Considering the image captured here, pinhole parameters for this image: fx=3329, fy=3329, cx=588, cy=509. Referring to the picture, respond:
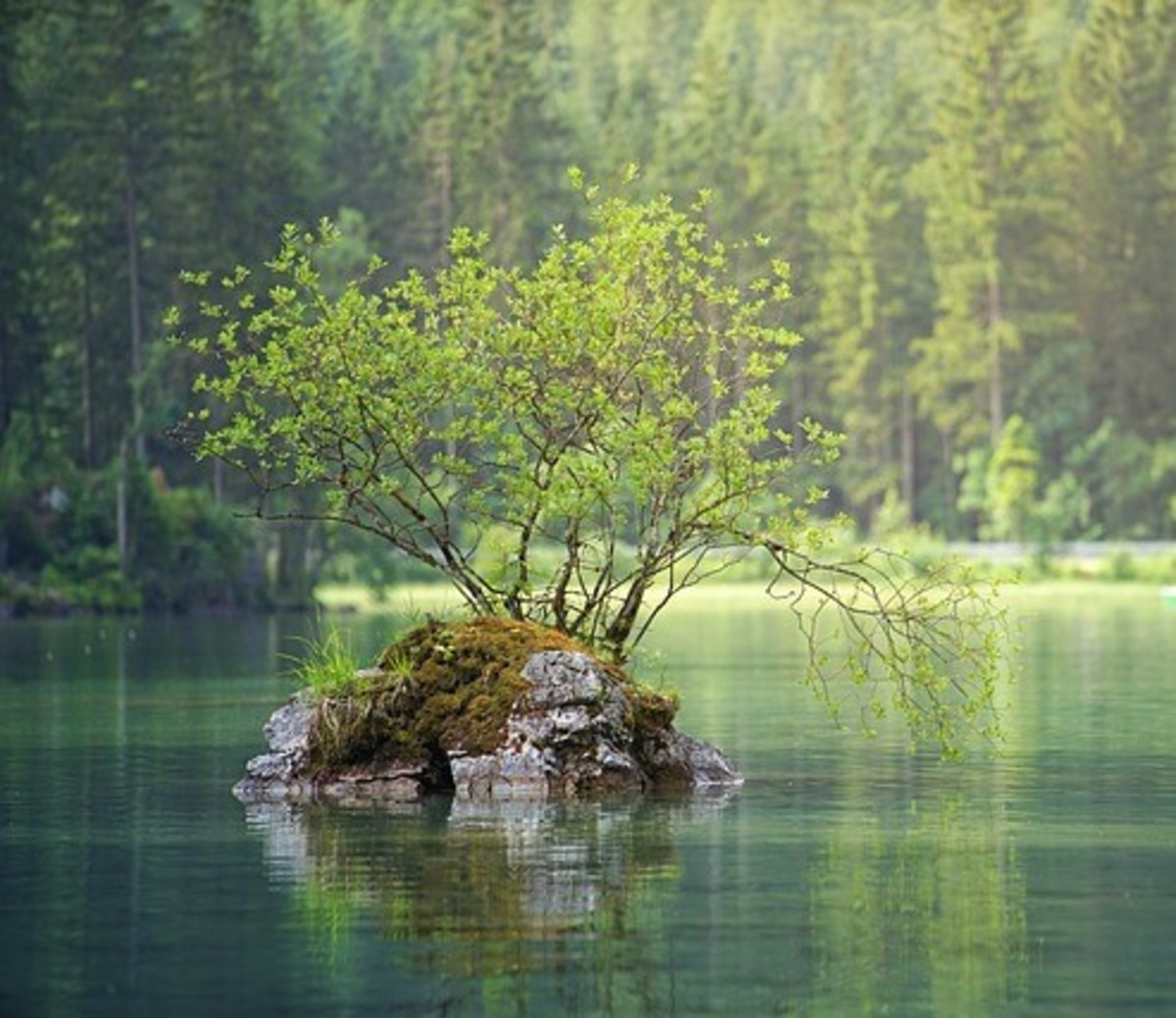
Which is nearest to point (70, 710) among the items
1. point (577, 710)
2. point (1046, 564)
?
point (577, 710)

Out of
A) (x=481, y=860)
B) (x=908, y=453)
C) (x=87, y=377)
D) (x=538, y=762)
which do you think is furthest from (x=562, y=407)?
(x=908, y=453)

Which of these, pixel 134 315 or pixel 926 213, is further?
pixel 926 213

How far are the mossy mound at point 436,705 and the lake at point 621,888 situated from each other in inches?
47.1

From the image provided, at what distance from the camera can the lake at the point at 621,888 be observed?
715 inches

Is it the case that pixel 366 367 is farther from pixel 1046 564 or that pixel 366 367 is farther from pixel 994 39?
pixel 994 39

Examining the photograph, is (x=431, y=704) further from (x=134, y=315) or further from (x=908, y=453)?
(x=908, y=453)

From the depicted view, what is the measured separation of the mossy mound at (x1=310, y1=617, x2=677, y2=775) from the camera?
29.7 meters

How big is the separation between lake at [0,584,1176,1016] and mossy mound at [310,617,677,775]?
1197 millimetres

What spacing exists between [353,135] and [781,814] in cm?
11428

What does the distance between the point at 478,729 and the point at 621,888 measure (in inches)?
286

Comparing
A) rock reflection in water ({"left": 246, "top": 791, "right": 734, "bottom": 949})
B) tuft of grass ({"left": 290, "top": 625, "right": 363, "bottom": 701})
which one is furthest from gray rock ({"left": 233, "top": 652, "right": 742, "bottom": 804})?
rock reflection in water ({"left": 246, "top": 791, "right": 734, "bottom": 949})

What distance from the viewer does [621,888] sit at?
22.5 metres

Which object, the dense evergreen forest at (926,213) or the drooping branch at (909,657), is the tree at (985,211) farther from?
the drooping branch at (909,657)

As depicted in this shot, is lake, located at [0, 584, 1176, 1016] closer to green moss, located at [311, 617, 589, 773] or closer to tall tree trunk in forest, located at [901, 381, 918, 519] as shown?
green moss, located at [311, 617, 589, 773]
